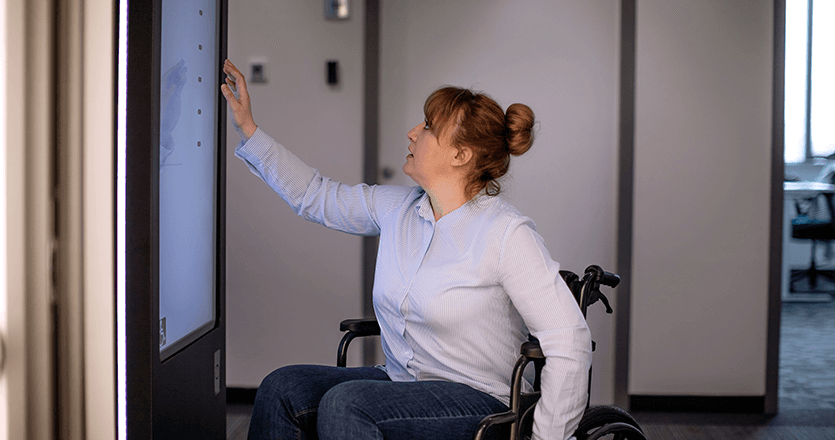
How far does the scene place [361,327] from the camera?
1520 millimetres

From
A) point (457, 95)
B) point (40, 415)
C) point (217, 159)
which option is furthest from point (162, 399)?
point (457, 95)

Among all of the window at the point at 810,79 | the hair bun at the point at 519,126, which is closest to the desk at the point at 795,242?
the window at the point at 810,79

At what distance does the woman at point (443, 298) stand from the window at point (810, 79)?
18.9 feet

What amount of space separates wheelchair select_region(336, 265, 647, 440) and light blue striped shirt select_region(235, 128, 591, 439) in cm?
3

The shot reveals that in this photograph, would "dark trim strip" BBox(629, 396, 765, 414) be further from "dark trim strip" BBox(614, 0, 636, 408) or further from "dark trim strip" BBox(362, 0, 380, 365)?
"dark trim strip" BBox(362, 0, 380, 365)

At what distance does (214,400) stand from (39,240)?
760 millimetres

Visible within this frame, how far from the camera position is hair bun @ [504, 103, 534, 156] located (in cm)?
142

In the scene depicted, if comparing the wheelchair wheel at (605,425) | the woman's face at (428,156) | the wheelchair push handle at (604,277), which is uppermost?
the woman's face at (428,156)

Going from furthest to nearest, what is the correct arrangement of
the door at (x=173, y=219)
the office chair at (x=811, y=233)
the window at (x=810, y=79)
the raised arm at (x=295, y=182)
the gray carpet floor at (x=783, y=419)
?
1. the window at (x=810, y=79)
2. the office chair at (x=811, y=233)
3. the gray carpet floor at (x=783, y=419)
4. the raised arm at (x=295, y=182)
5. the door at (x=173, y=219)

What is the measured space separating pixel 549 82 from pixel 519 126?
1.48 m

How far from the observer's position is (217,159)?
4.79 feet

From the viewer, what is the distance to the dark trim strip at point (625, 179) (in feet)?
8.96

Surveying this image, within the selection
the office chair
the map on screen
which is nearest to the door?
the map on screen

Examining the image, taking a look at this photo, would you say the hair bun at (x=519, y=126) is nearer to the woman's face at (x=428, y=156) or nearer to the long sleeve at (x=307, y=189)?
the woman's face at (x=428, y=156)
